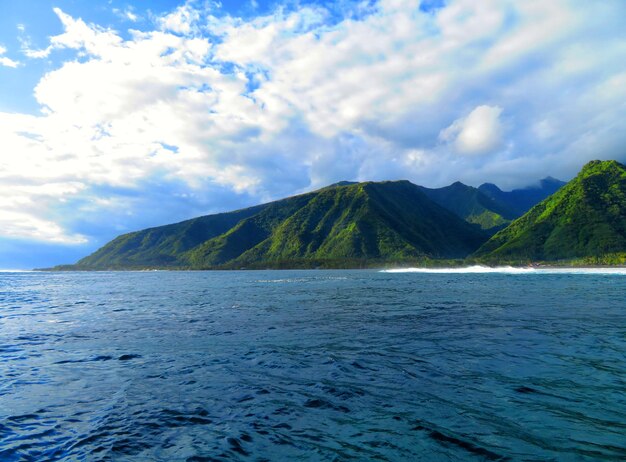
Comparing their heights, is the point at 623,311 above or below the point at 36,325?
below

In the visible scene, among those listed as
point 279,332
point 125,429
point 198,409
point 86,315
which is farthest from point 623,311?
point 86,315

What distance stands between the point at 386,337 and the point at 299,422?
54.8 ft

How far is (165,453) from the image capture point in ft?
39.2

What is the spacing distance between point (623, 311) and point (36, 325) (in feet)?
211

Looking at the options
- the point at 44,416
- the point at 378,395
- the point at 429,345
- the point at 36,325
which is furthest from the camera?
the point at 36,325

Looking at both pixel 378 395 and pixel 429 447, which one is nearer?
pixel 429 447

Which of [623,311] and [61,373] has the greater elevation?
[61,373]

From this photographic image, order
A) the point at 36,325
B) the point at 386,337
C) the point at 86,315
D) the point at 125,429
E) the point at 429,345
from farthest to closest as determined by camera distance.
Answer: the point at 86,315 → the point at 36,325 → the point at 386,337 → the point at 429,345 → the point at 125,429

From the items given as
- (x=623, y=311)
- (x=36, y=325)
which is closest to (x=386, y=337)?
(x=623, y=311)

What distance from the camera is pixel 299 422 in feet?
45.9

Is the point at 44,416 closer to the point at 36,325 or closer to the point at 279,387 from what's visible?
the point at 279,387

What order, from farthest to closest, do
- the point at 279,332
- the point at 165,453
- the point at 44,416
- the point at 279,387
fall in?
the point at 279,332, the point at 279,387, the point at 44,416, the point at 165,453

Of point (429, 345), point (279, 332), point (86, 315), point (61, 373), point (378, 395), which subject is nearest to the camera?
point (378, 395)

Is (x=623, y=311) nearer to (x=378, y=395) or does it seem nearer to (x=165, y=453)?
(x=378, y=395)
